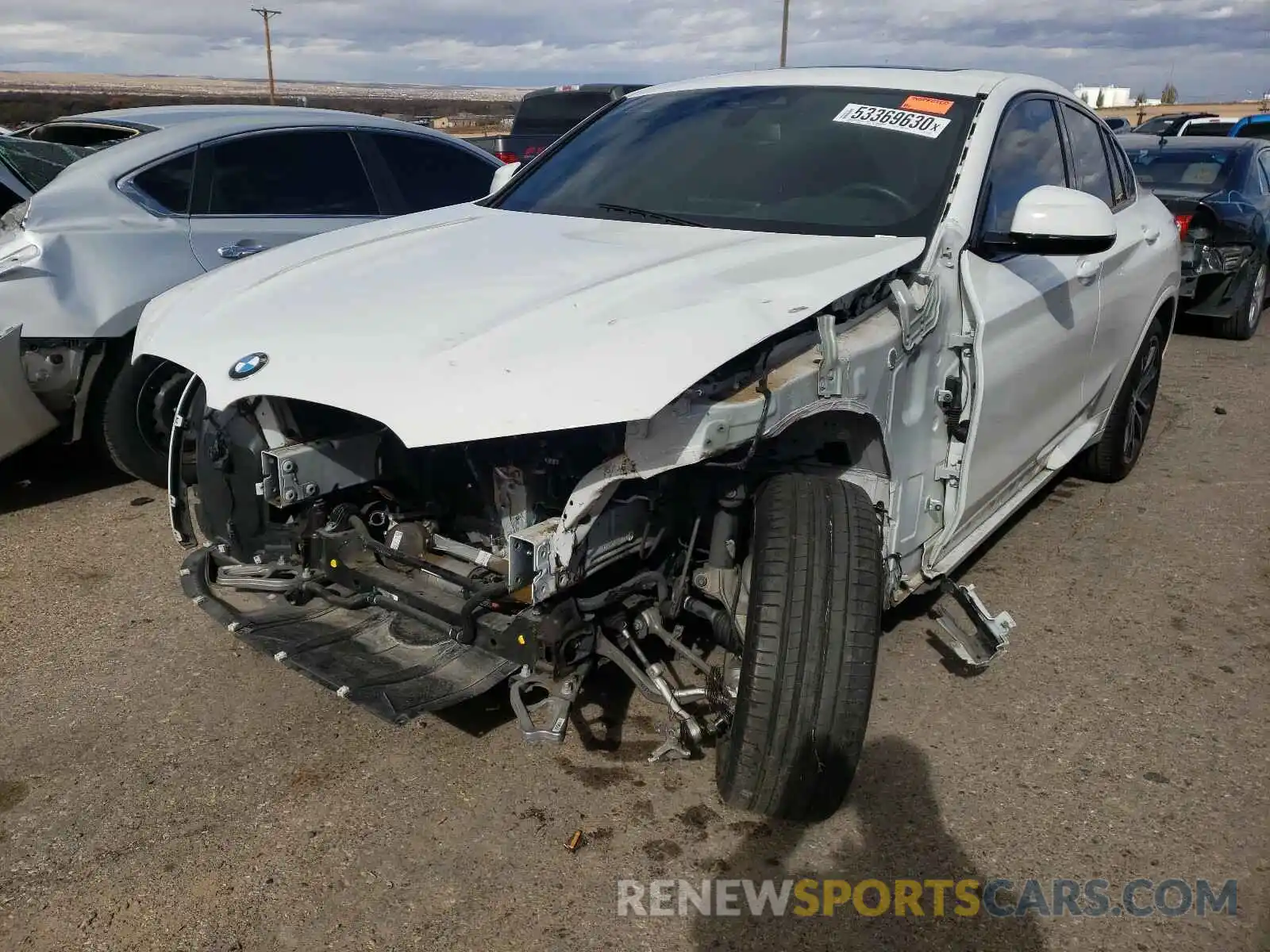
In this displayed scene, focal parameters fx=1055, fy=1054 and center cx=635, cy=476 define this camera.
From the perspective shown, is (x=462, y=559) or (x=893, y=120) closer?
(x=462, y=559)

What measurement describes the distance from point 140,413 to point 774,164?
9.73 ft

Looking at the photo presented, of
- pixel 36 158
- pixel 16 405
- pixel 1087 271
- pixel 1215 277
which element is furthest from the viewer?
pixel 1215 277

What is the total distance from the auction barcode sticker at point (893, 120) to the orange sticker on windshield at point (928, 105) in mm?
25

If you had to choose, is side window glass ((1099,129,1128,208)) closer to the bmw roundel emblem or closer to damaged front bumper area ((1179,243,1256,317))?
the bmw roundel emblem

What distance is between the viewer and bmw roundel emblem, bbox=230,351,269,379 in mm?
2498

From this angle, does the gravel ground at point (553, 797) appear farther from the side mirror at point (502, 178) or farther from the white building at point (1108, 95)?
the white building at point (1108, 95)

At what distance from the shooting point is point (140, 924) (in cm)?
229

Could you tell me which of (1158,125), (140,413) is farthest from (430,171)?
(1158,125)

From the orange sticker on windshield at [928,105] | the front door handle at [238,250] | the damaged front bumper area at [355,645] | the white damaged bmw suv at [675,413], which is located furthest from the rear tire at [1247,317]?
the damaged front bumper area at [355,645]

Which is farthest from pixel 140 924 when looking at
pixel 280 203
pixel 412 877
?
pixel 280 203

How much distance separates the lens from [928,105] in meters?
3.35

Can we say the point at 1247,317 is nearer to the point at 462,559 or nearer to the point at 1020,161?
the point at 1020,161

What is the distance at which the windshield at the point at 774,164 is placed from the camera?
312 centimetres

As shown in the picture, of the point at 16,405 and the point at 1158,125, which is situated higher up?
the point at 16,405
